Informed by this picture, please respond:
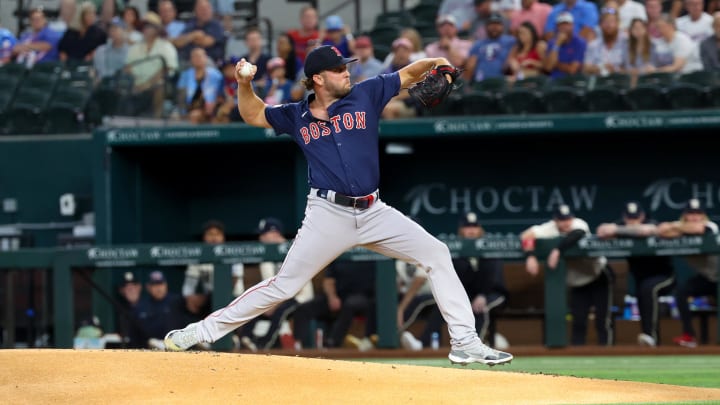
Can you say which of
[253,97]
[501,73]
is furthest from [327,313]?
[253,97]

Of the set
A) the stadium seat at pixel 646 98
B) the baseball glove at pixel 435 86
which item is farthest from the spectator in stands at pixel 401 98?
the baseball glove at pixel 435 86

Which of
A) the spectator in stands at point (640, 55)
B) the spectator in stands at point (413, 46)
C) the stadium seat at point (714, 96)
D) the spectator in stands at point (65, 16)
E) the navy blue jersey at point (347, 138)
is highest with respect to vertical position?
the spectator in stands at point (65, 16)

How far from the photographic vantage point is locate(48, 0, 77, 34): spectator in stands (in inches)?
598

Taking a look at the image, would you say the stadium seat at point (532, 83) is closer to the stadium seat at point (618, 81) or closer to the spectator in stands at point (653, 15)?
the stadium seat at point (618, 81)

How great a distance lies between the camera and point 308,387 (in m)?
5.93

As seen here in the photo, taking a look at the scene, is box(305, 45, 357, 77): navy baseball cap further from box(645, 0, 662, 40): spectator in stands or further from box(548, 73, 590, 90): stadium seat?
box(645, 0, 662, 40): spectator in stands

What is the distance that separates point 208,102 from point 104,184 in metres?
1.33

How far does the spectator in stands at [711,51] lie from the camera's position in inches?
483

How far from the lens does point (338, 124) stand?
638 centimetres

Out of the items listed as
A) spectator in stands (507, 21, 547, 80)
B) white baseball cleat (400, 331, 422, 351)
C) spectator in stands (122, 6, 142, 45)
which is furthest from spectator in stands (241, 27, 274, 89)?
white baseball cleat (400, 331, 422, 351)

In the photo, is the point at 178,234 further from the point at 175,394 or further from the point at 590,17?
the point at 175,394

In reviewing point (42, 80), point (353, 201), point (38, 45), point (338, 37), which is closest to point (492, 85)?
point (338, 37)

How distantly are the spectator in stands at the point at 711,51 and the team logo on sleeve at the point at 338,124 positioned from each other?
6.71 meters

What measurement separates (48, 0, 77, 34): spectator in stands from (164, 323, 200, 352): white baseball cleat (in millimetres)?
9172
